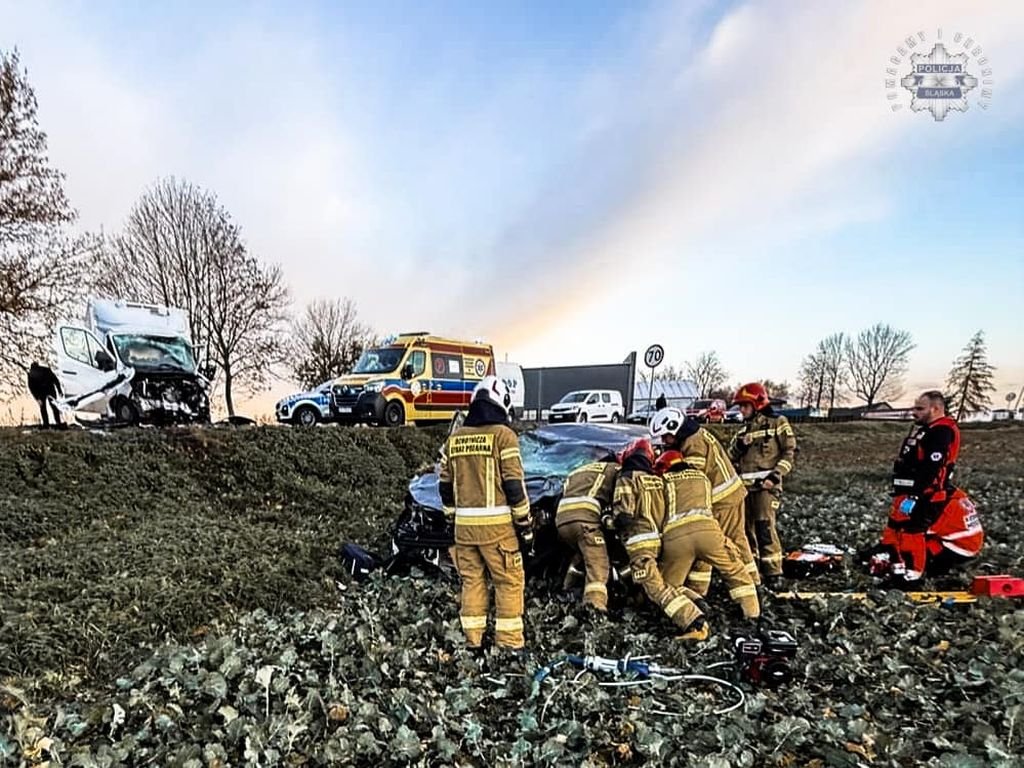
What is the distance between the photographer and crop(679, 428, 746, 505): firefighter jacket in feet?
15.8

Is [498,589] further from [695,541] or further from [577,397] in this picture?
[577,397]

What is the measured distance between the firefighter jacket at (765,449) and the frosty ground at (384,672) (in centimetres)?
108

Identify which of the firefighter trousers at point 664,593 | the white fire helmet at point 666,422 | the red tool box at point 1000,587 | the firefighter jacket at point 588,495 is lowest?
the red tool box at point 1000,587

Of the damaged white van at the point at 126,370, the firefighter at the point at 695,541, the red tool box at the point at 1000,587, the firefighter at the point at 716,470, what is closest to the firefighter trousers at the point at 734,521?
the firefighter at the point at 716,470

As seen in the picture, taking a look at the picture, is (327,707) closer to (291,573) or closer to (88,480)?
(291,573)

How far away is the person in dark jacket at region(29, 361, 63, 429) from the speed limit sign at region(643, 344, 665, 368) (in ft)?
41.0

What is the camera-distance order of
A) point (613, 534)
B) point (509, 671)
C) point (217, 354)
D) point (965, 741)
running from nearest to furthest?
point (965, 741) < point (509, 671) < point (613, 534) < point (217, 354)

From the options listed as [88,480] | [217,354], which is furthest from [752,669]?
[217,354]

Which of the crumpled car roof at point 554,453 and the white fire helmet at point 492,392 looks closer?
the white fire helmet at point 492,392

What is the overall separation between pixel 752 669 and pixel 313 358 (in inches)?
1178

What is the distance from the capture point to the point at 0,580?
16.4 ft

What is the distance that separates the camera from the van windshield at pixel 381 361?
14.1m

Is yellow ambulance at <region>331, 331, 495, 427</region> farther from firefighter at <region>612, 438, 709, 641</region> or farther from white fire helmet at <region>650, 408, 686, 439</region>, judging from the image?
firefighter at <region>612, 438, 709, 641</region>

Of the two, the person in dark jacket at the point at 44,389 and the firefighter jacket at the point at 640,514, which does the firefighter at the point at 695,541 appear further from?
the person in dark jacket at the point at 44,389
